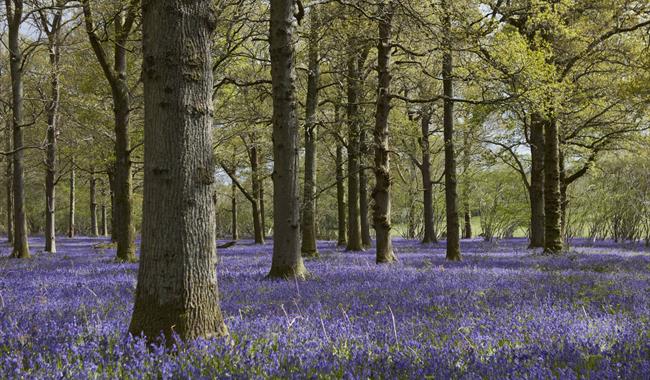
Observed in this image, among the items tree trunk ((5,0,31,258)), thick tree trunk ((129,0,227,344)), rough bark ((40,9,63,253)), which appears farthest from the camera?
rough bark ((40,9,63,253))

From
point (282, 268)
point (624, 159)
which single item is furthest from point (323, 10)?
point (624, 159)

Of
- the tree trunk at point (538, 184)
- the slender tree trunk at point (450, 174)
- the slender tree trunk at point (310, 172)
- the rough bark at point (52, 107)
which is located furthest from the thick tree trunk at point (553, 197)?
the rough bark at point (52, 107)

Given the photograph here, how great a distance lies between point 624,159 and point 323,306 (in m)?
29.8

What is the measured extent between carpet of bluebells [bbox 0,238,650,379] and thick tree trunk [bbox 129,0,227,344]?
0.31 m

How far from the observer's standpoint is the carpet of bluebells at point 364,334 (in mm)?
3277

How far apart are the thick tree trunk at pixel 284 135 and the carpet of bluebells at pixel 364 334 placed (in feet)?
5.11

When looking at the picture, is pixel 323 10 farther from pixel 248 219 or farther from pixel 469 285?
pixel 248 219

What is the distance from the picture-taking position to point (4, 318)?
4918 millimetres

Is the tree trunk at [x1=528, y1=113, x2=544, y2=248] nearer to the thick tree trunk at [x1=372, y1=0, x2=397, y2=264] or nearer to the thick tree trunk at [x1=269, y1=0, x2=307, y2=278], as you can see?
the thick tree trunk at [x1=372, y1=0, x2=397, y2=264]

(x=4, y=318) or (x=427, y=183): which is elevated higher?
(x=427, y=183)

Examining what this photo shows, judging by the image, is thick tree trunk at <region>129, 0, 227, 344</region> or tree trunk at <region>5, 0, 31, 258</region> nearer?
thick tree trunk at <region>129, 0, 227, 344</region>

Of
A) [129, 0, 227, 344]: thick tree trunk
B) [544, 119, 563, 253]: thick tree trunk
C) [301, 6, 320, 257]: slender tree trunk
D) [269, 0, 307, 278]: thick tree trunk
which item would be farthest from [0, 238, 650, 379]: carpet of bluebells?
[301, 6, 320, 257]: slender tree trunk

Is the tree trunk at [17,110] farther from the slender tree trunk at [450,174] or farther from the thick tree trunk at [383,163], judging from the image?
the slender tree trunk at [450,174]

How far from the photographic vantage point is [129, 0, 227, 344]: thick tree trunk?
4.04 meters
